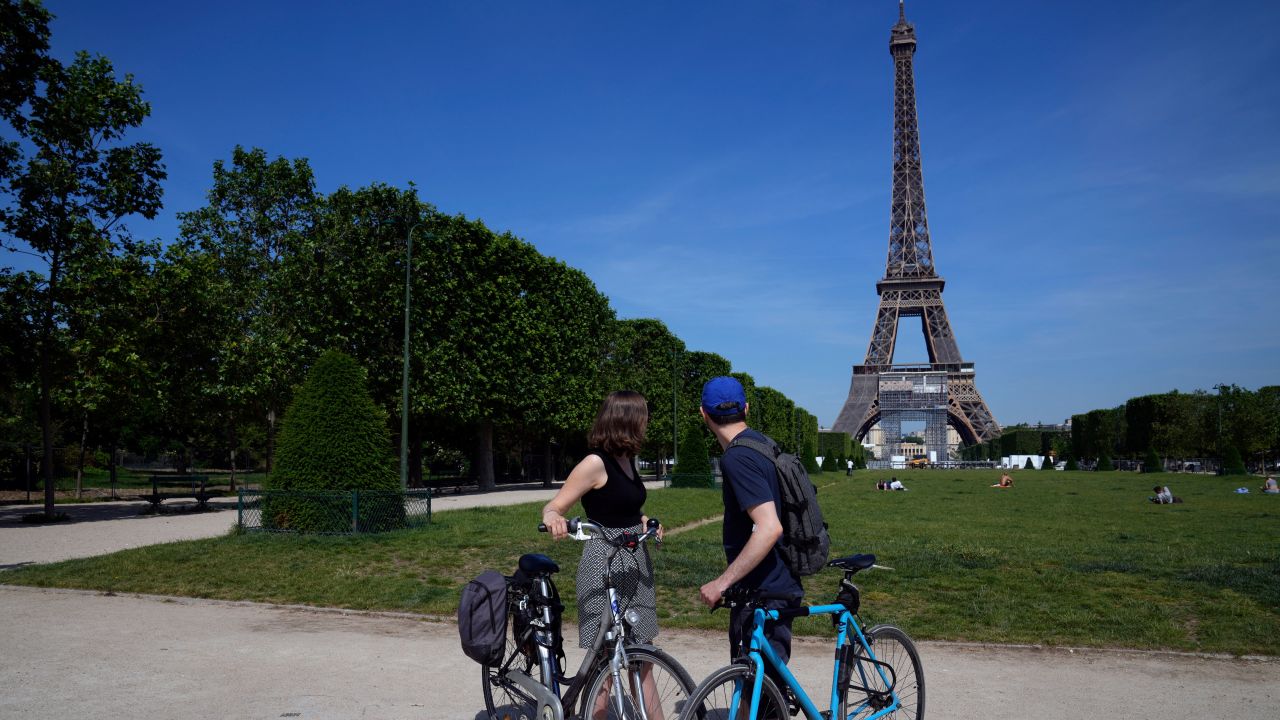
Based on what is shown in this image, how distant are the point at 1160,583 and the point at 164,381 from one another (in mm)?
23126

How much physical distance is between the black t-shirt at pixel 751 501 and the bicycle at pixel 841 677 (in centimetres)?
9

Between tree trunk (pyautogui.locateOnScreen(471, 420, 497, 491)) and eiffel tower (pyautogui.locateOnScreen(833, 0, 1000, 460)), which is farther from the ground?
eiffel tower (pyautogui.locateOnScreen(833, 0, 1000, 460))

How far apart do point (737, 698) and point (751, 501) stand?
2.51 feet

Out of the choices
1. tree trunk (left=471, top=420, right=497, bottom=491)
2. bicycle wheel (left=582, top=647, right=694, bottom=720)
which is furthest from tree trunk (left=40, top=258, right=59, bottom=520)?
bicycle wheel (left=582, top=647, right=694, bottom=720)

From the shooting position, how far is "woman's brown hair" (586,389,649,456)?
4121mm

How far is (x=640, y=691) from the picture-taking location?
3.70m

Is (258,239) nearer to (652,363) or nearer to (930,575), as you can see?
(652,363)

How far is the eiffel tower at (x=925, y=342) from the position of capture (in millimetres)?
95500

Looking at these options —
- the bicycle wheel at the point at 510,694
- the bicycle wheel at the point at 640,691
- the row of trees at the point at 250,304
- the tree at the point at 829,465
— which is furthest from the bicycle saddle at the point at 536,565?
the tree at the point at 829,465

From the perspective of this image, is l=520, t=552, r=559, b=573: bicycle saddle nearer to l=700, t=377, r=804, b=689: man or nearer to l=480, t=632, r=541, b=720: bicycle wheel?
l=480, t=632, r=541, b=720: bicycle wheel

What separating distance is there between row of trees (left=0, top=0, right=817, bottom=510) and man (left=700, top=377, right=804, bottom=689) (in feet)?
67.9

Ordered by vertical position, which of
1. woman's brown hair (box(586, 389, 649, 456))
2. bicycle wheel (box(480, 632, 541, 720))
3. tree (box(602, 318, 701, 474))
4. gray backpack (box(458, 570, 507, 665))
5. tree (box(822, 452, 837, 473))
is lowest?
tree (box(822, 452, 837, 473))

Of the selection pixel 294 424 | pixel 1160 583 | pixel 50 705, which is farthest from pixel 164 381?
pixel 1160 583

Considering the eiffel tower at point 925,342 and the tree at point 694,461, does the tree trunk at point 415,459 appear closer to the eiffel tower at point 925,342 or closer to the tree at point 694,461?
the tree at point 694,461
